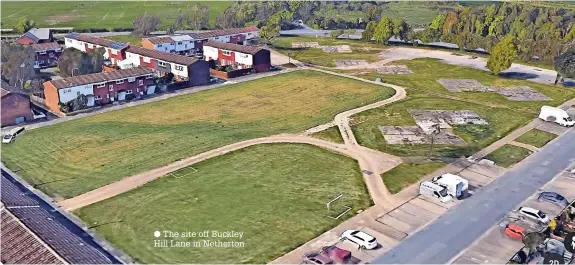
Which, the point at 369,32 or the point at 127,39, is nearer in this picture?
the point at 127,39

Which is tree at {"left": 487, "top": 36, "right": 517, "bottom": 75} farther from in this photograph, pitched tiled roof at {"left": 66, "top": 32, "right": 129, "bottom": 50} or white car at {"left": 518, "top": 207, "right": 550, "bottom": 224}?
pitched tiled roof at {"left": 66, "top": 32, "right": 129, "bottom": 50}

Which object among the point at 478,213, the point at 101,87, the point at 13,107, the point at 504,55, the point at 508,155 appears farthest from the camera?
the point at 504,55

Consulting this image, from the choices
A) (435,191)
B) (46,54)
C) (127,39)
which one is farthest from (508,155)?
(127,39)

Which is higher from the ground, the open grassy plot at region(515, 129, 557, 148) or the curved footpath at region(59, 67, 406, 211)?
the open grassy plot at region(515, 129, 557, 148)

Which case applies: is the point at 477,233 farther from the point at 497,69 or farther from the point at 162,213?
the point at 497,69

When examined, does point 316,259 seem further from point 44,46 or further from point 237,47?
point 44,46

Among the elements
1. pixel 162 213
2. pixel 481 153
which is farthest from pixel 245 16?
pixel 162 213

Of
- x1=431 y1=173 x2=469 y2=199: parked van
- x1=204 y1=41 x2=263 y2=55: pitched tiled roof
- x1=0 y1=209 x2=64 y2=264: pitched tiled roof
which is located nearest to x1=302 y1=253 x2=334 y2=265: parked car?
x1=431 y1=173 x2=469 y2=199: parked van
